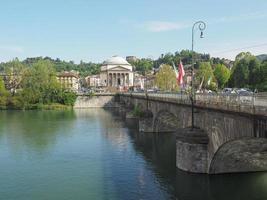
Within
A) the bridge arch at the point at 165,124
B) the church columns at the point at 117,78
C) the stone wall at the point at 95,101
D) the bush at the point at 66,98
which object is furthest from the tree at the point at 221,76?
the church columns at the point at 117,78

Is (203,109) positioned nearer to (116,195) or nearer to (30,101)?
(116,195)

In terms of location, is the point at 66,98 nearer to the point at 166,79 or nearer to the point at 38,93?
the point at 38,93

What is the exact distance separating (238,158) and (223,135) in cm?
497

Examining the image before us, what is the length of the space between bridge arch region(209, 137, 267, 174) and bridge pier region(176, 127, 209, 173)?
0.85m

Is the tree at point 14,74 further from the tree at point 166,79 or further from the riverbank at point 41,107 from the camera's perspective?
the tree at point 166,79

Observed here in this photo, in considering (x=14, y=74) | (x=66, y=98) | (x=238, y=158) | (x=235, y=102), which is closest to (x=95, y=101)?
(x=66, y=98)

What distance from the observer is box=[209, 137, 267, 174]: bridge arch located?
26839 millimetres

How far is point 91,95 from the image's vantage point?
133 meters

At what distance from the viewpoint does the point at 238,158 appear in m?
30.0

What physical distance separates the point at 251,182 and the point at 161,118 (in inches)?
1137

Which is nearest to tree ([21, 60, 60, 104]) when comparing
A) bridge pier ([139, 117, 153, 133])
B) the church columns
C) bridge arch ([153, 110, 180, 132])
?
the church columns

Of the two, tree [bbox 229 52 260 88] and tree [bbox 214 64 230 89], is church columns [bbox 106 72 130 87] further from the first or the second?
tree [bbox 229 52 260 88]

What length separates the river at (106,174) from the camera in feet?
91.1

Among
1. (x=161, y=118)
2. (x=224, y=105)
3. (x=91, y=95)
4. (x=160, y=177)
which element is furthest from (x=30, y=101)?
(x=224, y=105)
